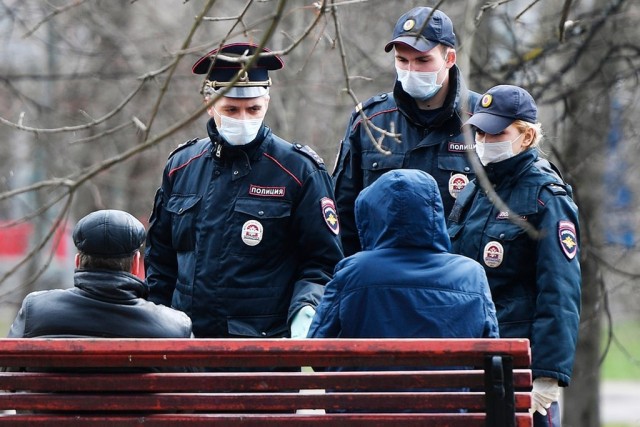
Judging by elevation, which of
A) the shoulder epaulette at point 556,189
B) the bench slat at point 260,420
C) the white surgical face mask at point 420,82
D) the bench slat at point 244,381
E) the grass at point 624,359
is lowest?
the grass at point 624,359

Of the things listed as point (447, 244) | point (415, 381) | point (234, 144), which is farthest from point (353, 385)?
point (234, 144)

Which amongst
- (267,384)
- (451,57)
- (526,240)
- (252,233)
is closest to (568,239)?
(526,240)

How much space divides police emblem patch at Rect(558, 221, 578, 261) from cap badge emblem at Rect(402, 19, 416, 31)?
3.42ft

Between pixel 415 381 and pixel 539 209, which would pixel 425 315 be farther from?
pixel 539 209

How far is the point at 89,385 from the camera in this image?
Result: 12.6ft

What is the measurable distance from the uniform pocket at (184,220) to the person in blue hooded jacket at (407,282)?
1.19 m

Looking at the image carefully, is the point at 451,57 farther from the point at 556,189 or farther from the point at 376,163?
the point at 556,189

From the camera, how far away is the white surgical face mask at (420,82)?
5.05m

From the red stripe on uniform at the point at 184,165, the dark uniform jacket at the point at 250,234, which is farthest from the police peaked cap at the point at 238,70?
the red stripe on uniform at the point at 184,165

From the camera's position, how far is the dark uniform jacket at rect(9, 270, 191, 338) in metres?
4.11

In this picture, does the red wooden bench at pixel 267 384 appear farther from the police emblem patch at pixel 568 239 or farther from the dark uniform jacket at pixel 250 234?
the dark uniform jacket at pixel 250 234

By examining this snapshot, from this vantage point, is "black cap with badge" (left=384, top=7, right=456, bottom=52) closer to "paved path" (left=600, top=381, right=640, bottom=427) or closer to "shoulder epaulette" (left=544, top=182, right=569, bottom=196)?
"shoulder epaulette" (left=544, top=182, right=569, bottom=196)

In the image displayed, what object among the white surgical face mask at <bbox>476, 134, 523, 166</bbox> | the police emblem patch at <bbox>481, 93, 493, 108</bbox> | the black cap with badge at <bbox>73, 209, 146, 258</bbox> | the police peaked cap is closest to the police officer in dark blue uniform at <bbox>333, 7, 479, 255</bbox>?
the police emblem patch at <bbox>481, 93, 493, 108</bbox>

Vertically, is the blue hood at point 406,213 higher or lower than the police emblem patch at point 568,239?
higher
